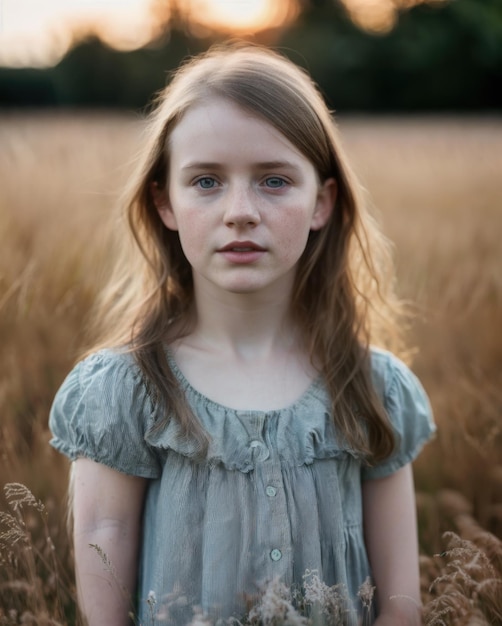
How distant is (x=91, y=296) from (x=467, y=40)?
26.8 metres

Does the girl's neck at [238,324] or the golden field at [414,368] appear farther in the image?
the girl's neck at [238,324]

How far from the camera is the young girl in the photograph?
1431 millimetres

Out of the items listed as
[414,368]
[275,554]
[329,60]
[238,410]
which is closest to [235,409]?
[238,410]

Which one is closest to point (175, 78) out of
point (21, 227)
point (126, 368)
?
point (126, 368)

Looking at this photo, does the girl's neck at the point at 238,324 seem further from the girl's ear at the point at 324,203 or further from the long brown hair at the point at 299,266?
the girl's ear at the point at 324,203

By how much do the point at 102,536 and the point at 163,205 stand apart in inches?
28.9

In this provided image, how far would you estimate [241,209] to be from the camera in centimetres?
141

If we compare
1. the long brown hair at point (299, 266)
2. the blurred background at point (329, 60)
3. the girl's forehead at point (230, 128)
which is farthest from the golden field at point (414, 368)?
the blurred background at point (329, 60)

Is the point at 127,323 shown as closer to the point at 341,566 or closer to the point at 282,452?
the point at 282,452

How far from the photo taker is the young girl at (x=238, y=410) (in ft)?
4.69

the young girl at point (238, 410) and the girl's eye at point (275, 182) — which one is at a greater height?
the girl's eye at point (275, 182)

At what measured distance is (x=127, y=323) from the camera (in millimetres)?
1708

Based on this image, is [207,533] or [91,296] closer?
[207,533]

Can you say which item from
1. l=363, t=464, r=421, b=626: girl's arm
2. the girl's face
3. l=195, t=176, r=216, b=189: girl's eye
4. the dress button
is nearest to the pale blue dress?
the dress button
